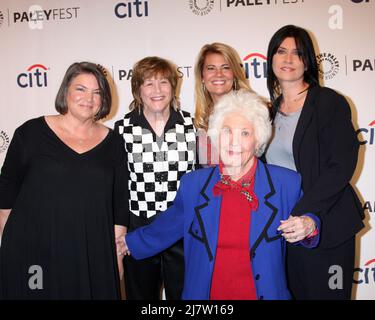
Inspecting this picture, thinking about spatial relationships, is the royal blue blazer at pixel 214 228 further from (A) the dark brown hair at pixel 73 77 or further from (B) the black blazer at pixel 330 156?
(A) the dark brown hair at pixel 73 77

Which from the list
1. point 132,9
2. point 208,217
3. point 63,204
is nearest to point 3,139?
point 132,9

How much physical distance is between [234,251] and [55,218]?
943 mm

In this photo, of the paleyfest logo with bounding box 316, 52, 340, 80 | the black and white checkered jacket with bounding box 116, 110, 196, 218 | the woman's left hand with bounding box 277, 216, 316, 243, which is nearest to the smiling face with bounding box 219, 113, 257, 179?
the woman's left hand with bounding box 277, 216, 316, 243

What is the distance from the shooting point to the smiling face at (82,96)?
2068mm

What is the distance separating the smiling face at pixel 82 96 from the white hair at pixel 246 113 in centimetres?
71

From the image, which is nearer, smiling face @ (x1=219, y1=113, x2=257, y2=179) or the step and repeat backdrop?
smiling face @ (x1=219, y1=113, x2=257, y2=179)

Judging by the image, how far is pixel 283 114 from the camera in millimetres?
2221

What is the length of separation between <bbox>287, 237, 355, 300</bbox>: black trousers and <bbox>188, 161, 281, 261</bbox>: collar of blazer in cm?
51

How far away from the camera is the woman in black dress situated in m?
1.99

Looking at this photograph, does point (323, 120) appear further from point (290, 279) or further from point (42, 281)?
point (42, 281)

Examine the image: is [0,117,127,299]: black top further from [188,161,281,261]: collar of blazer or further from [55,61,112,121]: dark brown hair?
[188,161,281,261]: collar of blazer

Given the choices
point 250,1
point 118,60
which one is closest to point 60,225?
point 118,60

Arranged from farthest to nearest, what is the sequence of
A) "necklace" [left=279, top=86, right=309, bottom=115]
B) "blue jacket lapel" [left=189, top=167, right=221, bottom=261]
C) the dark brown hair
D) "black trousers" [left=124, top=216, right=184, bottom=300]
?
"black trousers" [left=124, top=216, right=184, bottom=300] < "necklace" [left=279, top=86, right=309, bottom=115] < the dark brown hair < "blue jacket lapel" [left=189, top=167, right=221, bottom=261]
